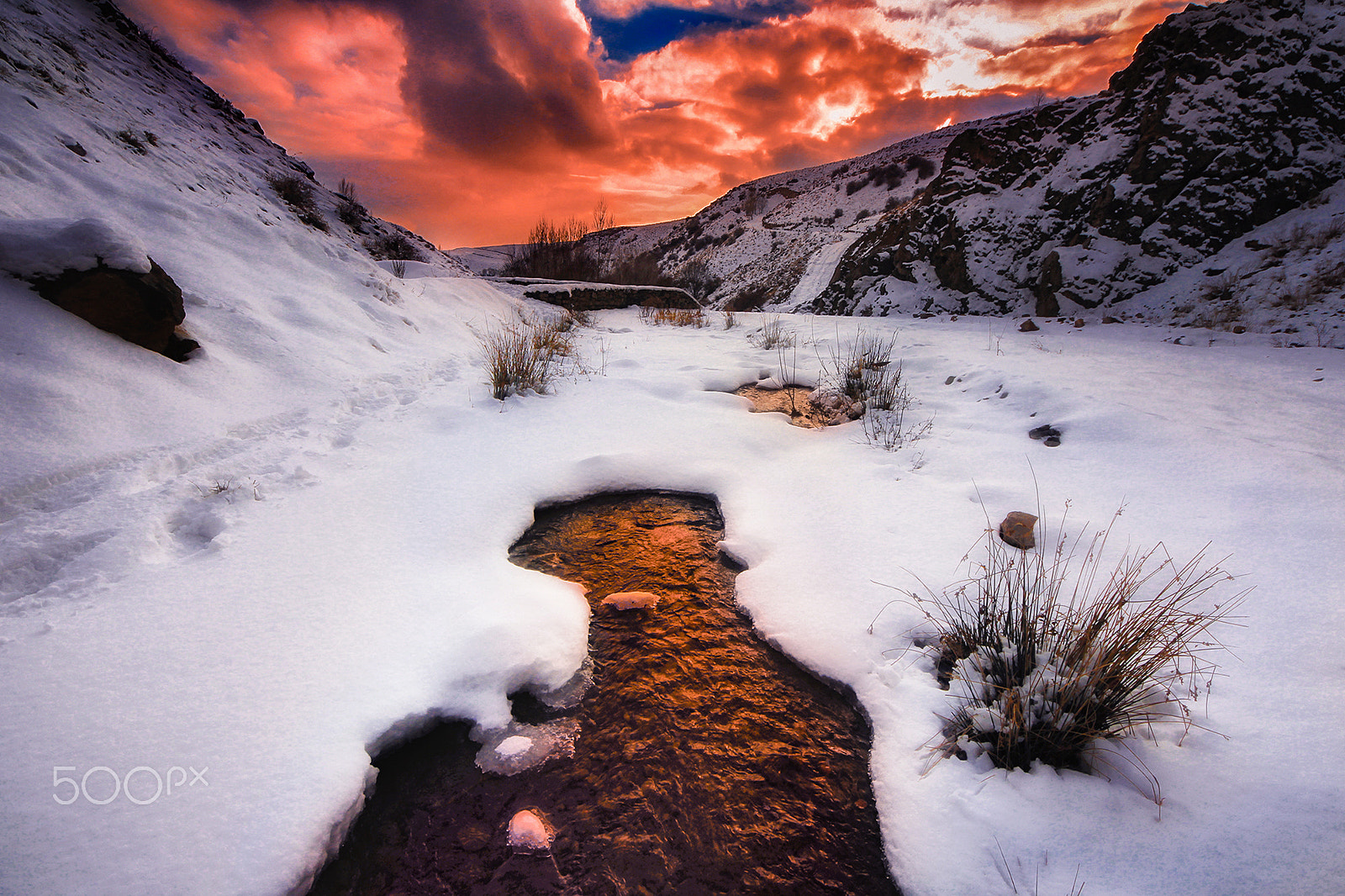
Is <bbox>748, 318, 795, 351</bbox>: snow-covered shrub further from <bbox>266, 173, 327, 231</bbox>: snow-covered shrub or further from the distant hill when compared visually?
<bbox>266, 173, 327, 231</bbox>: snow-covered shrub

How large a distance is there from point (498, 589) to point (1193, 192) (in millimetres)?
8753

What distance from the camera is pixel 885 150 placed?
30297mm

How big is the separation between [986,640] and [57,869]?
2.14 m

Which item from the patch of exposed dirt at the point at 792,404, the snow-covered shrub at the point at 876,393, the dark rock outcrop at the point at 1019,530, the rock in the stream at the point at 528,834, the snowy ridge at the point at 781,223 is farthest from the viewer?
the snowy ridge at the point at 781,223

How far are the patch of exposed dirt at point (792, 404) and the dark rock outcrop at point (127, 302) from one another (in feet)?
11.9

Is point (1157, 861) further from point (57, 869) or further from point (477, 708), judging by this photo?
point (57, 869)

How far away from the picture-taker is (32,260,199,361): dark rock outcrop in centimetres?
Answer: 244

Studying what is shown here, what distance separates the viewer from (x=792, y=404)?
13.4 feet

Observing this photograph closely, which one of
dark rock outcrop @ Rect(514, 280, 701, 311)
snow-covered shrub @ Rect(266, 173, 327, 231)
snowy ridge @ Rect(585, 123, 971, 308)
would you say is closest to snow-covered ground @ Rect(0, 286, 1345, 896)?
snow-covered shrub @ Rect(266, 173, 327, 231)

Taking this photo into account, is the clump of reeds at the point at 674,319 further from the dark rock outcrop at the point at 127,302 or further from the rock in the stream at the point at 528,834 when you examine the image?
the rock in the stream at the point at 528,834

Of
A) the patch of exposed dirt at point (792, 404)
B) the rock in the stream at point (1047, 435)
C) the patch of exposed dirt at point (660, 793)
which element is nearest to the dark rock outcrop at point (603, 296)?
the patch of exposed dirt at point (792, 404)

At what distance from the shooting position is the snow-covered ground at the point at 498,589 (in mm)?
1024

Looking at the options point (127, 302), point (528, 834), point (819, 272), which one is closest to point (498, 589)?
point (528, 834)

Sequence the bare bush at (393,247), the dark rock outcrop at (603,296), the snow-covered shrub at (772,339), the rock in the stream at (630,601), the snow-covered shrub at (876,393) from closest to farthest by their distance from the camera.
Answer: the rock in the stream at (630,601), the snow-covered shrub at (876,393), the snow-covered shrub at (772,339), the bare bush at (393,247), the dark rock outcrop at (603,296)
